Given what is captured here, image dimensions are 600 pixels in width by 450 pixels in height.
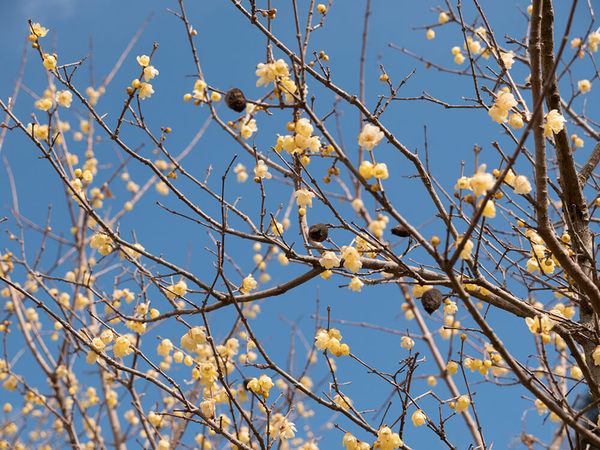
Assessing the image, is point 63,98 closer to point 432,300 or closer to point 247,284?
point 247,284

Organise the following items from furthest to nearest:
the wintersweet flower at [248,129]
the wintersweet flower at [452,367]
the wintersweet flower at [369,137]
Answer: the wintersweet flower at [248,129], the wintersweet flower at [452,367], the wintersweet flower at [369,137]

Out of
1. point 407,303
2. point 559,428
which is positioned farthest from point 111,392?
point 559,428

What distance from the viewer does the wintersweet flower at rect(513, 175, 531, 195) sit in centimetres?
224

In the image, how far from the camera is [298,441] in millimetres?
8047

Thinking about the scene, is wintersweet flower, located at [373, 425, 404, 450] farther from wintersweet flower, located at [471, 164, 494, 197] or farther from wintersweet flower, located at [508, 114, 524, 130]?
wintersweet flower, located at [508, 114, 524, 130]

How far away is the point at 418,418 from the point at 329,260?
957 mm

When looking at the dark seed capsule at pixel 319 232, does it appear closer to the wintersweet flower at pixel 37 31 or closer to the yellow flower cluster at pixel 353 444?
the yellow flower cluster at pixel 353 444

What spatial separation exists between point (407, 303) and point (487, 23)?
2798 millimetres

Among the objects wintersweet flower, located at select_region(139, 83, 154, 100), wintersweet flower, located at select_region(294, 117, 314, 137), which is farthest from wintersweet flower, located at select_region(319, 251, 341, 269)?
wintersweet flower, located at select_region(139, 83, 154, 100)

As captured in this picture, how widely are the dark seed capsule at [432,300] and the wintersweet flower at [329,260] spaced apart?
0.48 meters

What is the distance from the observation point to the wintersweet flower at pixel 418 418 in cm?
273

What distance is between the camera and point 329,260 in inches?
104

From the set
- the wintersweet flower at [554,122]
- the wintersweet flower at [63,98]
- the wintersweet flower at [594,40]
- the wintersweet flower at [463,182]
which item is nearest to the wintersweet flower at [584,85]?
the wintersweet flower at [594,40]

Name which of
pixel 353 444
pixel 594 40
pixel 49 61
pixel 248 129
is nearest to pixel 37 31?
pixel 49 61
